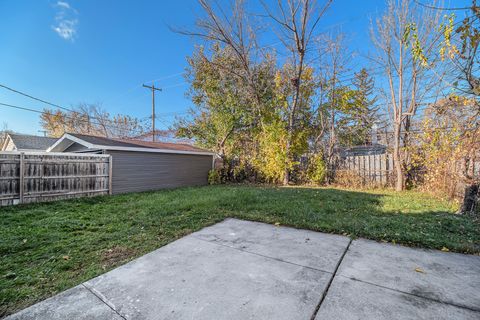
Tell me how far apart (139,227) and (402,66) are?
955 cm

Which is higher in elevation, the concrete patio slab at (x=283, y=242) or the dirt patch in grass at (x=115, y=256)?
the concrete patio slab at (x=283, y=242)

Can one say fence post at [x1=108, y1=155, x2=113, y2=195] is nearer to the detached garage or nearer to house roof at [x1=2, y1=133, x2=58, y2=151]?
the detached garage

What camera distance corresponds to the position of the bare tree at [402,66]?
24.8ft

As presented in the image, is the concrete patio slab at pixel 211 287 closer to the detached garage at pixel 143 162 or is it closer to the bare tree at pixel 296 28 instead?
the detached garage at pixel 143 162

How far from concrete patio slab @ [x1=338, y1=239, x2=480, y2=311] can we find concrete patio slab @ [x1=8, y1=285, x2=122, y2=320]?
205cm

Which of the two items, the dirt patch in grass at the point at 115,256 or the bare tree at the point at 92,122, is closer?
the dirt patch in grass at the point at 115,256

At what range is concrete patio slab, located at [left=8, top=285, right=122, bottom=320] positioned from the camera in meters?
1.59

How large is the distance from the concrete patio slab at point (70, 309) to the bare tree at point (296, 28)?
8.70 metres

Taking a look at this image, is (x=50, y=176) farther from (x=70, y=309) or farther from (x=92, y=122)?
(x=92, y=122)

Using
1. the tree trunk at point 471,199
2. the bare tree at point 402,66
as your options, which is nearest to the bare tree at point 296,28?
the bare tree at point 402,66

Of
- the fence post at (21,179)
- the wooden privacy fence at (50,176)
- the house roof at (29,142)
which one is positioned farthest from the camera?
the house roof at (29,142)

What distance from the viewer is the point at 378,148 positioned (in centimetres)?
966

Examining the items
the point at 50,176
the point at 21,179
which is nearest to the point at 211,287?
the point at 21,179

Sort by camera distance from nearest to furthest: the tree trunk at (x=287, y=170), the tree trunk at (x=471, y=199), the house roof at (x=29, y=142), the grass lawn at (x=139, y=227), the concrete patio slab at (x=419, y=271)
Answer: the concrete patio slab at (x=419, y=271) < the grass lawn at (x=139, y=227) < the tree trunk at (x=471, y=199) < the tree trunk at (x=287, y=170) < the house roof at (x=29, y=142)
